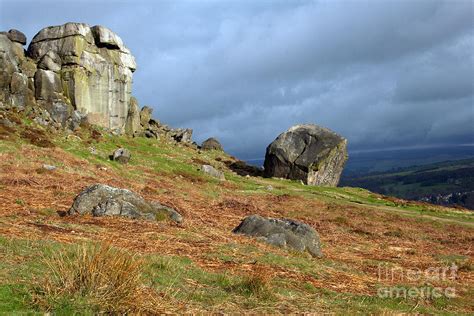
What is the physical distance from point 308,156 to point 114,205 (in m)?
42.7

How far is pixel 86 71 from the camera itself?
2067 inches

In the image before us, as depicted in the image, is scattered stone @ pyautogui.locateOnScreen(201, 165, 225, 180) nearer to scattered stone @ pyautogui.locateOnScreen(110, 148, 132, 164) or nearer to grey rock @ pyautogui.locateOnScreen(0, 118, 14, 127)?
scattered stone @ pyautogui.locateOnScreen(110, 148, 132, 164)

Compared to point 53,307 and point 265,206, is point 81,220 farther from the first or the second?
point 265,206

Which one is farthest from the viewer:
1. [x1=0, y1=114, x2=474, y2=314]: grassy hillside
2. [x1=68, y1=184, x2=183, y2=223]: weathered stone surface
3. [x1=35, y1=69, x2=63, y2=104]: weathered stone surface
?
[x1=35, y1=69, x2=63, y2=104]: weathered stone surface

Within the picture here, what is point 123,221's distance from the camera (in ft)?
51.0

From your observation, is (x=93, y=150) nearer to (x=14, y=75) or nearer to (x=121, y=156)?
(x=121, y=156)

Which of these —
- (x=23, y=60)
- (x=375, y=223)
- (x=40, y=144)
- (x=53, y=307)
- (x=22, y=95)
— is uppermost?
(x=23, y=60)

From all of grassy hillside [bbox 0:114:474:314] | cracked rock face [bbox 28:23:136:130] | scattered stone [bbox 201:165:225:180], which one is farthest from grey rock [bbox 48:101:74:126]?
scattered stone [bbox 201:165:225:180]

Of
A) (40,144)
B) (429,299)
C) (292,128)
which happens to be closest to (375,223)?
(429,299)

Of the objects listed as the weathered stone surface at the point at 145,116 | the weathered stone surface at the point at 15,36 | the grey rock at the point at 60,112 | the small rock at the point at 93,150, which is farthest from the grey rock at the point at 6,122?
the weathered stone surface at the point at 145,116

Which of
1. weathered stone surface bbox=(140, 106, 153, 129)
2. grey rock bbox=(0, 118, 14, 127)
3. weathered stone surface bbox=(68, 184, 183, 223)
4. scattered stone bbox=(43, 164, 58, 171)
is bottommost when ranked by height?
weathered stone surface bbox=(68, 184, 183, 223)

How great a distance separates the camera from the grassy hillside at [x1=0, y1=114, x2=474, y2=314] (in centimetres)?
707

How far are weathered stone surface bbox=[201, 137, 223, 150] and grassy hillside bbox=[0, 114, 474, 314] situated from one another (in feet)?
135

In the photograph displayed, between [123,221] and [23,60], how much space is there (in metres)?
39.9
